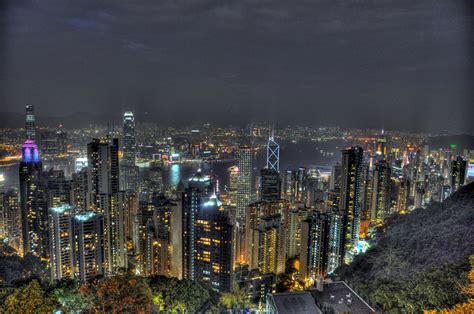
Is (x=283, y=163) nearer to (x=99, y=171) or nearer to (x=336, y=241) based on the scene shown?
(x=336, y=241)

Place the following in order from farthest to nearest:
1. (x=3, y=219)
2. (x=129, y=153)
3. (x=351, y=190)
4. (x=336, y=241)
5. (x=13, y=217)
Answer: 1. (x=129, y=153)
2. (x=351, y=190)
3. (x=13, y=217)
4. (x=3, y=219)
5. (x=336, y=241)

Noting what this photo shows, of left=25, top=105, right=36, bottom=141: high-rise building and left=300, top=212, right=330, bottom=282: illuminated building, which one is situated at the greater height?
left=25, top=105, right=36, bottom=141: high-rise building

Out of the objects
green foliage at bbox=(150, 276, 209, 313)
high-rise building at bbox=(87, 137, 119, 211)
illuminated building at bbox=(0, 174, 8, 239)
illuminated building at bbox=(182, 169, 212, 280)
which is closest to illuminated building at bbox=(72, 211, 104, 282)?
illuminated building at bbox=(182, 169, 212, 280)

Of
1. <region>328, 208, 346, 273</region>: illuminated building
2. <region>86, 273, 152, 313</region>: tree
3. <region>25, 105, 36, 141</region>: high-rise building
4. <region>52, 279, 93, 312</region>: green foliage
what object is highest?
<region>25, 105, 36, 141</region>: high-rise building

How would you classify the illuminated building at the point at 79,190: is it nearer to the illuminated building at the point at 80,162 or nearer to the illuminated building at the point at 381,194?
the illuminated building at the point at 80,162

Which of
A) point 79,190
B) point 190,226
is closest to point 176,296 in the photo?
point 190,226

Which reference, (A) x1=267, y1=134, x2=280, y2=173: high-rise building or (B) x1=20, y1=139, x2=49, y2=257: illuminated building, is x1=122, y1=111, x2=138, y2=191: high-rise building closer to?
(B) x1=20, y1=139, x2=49, y2=257: illuminated building

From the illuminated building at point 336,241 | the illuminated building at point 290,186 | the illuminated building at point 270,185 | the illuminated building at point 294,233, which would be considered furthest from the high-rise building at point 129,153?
the illuminated building at point 336,241
